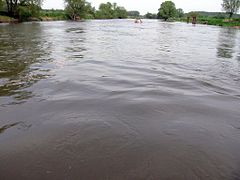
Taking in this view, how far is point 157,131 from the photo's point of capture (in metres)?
4.99

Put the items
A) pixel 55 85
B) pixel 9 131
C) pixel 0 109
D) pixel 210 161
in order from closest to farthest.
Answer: pixel 210 161
pixel 9 131
pixel 0 109
pixel 55 85

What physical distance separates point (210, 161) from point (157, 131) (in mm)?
1211

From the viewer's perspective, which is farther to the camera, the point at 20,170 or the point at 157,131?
the point at 157,131

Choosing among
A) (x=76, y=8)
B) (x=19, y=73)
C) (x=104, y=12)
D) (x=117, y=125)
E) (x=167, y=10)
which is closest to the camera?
(x=117, y=125)

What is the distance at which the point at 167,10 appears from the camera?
143m

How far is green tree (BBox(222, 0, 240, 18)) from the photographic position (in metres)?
96.0

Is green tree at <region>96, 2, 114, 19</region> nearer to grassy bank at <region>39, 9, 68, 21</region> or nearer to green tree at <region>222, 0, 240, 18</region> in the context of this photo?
grassy bank at <region>39, 9, 68, 21</region>

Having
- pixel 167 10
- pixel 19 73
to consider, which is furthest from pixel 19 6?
pixel 167 10

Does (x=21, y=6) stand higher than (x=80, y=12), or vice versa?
(x=80, y=12)

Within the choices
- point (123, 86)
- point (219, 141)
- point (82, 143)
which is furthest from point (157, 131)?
point (123, 86)

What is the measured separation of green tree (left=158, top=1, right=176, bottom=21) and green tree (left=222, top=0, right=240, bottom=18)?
155 ft

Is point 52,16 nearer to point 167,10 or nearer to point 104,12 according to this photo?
point 104,12

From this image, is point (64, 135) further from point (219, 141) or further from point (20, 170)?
point (219, 141)

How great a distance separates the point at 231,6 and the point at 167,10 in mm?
50820
